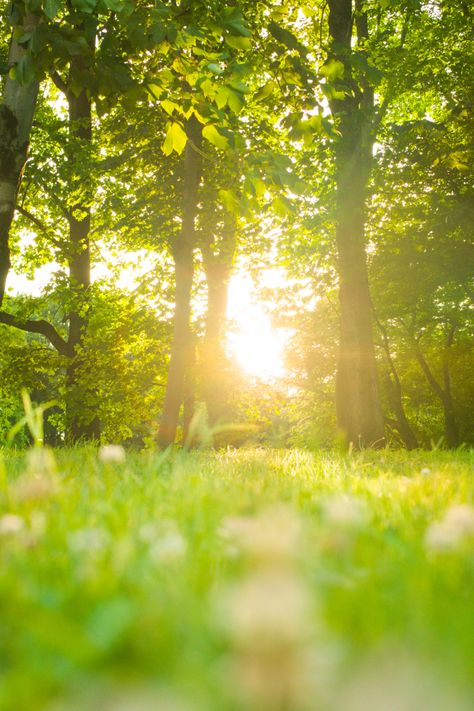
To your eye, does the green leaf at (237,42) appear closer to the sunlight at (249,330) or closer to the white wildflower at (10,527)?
the white wildflower at (10,527)

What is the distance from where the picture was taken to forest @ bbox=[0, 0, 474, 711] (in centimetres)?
90

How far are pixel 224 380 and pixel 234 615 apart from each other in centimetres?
2244

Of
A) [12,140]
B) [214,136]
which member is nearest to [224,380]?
[12,140]

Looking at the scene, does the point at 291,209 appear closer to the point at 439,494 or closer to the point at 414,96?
the point at 439,494

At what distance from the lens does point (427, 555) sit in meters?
1.58

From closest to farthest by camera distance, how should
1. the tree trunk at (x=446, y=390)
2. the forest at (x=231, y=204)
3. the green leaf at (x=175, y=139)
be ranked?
1. the green leaf at (x=175, y=139)
2. the forest at (x=231, y=204)
3. the tree trunk at (x=446, y=390)

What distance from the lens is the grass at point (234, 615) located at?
0.80m

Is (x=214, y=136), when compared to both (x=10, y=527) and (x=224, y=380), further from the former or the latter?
(x=224, y=380)

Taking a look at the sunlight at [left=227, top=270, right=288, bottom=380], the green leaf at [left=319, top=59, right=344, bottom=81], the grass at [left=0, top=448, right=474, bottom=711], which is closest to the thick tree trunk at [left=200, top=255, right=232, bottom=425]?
the sunlight at [left=227, top=270, right=288, bottom=380]

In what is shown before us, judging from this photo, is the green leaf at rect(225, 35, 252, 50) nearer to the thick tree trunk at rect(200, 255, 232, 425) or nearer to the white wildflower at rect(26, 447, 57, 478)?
the white wildflower at rect(26, 447, 57, 478)

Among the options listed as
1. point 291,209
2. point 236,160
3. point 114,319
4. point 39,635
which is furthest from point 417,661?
point 114,319

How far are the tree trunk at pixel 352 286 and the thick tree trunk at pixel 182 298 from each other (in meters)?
3.55

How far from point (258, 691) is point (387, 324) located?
102 ft

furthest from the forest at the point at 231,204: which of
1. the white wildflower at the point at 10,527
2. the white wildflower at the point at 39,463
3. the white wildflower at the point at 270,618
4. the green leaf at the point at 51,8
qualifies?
the white wildflower at the point at 270,618
